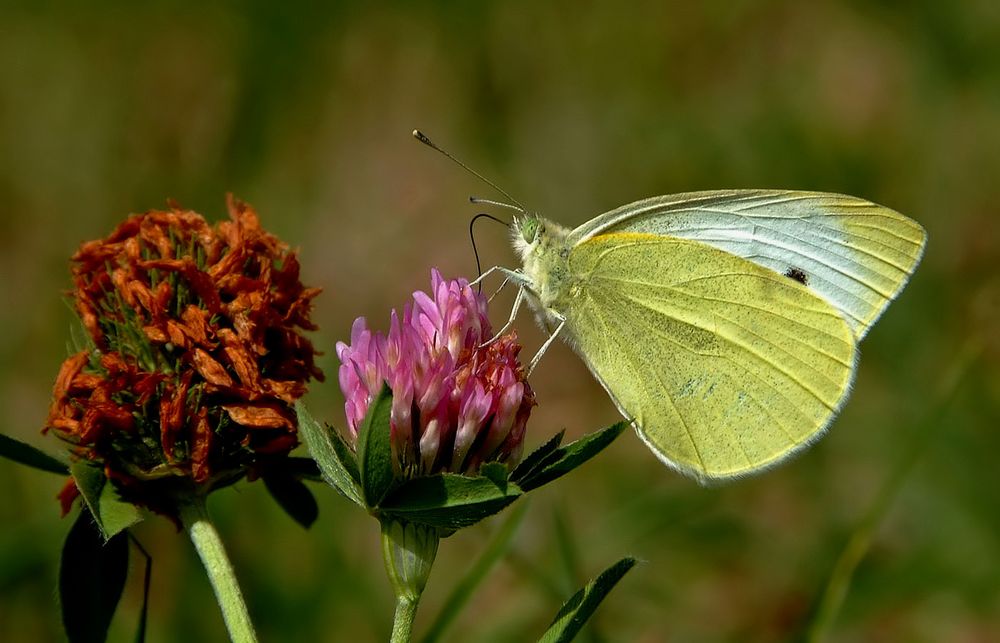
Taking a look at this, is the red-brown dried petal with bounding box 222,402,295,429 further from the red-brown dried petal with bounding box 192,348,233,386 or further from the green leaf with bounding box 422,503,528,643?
the green leaf with bounding box 422,503,528,643

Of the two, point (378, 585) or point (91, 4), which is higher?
point (91, 4)

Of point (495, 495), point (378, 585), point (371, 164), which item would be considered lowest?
point (378, 585)

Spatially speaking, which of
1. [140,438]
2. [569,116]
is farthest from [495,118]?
[140,438]

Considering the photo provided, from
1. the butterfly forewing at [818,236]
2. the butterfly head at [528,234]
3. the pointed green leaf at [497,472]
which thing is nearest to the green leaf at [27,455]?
the pointed green leaf at [497,472]

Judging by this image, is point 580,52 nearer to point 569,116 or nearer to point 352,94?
point 569,116

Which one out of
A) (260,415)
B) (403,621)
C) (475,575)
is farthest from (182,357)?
(475,575)

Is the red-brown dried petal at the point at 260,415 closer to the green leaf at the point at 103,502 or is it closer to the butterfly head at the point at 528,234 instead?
the green leaf at the point at 103,502
